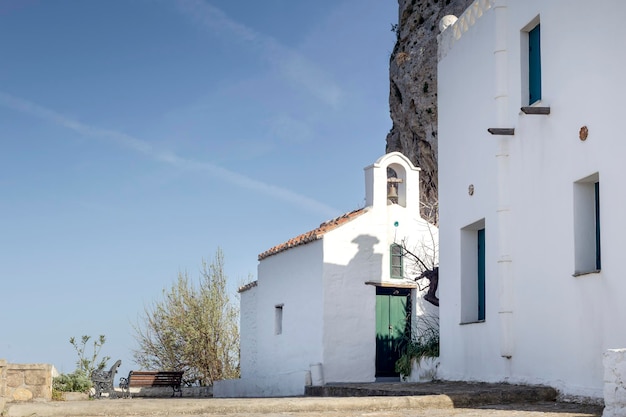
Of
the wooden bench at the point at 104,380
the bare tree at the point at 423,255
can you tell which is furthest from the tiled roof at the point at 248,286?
the bare tree at the point at 423,255

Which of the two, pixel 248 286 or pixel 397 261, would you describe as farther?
pixel 248 286

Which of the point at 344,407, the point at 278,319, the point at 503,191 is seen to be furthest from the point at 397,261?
the point at 344,407

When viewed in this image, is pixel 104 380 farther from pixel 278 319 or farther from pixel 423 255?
pixel 423 255

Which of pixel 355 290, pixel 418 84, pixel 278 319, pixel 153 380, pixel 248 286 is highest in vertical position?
pixel 418 84

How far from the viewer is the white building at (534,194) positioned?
10508 millimetres

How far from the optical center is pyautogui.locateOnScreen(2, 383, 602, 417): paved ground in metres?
9.09

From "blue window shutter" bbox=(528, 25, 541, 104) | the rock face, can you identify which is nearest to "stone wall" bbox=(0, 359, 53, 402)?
"blue window shutter" bbox=(528, 25, 541, 104)

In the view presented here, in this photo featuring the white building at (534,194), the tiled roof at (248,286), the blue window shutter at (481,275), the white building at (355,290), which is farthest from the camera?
the tiled roof at (248,286)

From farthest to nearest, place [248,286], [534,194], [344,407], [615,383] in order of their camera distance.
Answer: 1. [248,286]
2. [534,194]
3. [344,407]
4. [615,383]

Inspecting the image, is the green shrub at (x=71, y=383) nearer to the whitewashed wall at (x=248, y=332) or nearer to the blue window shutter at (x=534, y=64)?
the whitewashed wall at (x=248, y=332)

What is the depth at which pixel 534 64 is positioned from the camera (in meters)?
12.8

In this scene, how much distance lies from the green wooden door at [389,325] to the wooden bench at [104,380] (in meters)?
6.12

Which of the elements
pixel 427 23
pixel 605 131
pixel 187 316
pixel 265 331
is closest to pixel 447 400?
pixel 605 131

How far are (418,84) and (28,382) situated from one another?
1844cm
